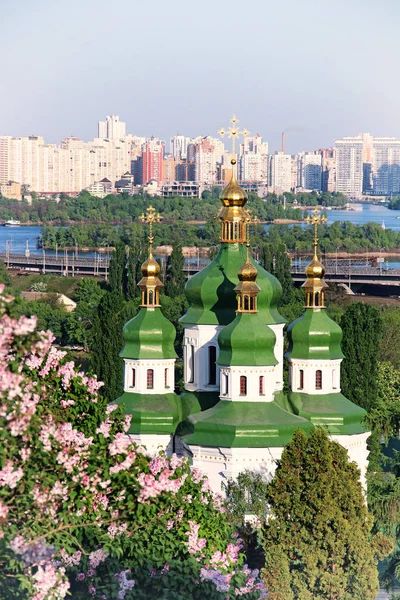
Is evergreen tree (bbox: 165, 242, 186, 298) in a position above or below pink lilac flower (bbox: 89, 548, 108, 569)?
below

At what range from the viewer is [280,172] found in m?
141

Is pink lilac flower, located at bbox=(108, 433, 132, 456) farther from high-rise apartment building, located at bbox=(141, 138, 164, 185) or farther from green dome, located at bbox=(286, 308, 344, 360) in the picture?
high-rise apartment building, located at bbox=(141, 138, 164, 185)

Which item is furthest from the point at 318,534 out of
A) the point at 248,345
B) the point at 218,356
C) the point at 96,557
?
the point at 218,356

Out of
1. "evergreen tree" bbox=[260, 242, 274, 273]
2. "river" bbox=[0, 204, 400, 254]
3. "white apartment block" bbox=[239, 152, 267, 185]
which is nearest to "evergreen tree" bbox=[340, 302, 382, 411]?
"evergreen tree" bbox=[260, 242, 274, 273]

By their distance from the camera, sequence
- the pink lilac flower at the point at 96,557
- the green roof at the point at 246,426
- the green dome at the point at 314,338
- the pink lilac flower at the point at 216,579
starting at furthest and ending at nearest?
the green dome at the point at 314,338 < the green roof at the point at 246,426 < the pink lilac flower at the point at 216,579 < the pink lilac flower at the point at 96,557

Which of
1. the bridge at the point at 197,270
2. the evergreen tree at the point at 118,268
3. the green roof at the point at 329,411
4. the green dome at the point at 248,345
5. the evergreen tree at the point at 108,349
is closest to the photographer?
the green dome at the point at 248,345

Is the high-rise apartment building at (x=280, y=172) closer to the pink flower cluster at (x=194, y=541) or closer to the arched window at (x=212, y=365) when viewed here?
the arched window at (x=212, y=365)

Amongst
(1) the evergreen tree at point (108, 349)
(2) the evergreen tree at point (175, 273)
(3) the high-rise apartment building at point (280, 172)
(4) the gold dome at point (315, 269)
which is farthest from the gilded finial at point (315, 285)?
(3) the high-rise apartment building at point (280, 172)

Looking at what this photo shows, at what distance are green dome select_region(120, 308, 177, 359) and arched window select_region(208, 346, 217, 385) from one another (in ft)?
1.22

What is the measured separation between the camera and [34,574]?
11109mm

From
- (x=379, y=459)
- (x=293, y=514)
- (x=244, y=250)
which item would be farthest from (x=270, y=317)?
(x=293, y=514)

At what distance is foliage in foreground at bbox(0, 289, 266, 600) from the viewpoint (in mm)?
10773

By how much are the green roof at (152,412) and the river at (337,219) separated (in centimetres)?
5633

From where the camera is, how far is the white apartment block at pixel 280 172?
5507 inches
